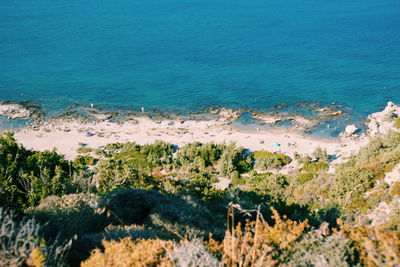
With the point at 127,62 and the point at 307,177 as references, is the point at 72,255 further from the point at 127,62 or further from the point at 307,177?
the point at 127,62

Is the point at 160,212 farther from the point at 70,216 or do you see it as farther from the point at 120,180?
the point at 120,180

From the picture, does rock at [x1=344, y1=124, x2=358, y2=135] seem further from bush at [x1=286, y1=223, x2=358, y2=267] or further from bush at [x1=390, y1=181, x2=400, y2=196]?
bush at [x1=286, y1=223, x2=358, y2=267]

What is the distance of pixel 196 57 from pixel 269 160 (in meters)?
35.5

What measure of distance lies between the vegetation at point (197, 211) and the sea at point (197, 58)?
48.1 ft

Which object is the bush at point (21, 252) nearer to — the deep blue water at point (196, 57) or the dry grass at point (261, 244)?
the dry grass at point (261, 244)

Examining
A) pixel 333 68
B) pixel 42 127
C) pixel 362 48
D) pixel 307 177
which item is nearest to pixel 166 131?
pixel 42 127

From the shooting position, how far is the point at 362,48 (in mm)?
63031

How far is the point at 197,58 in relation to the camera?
56.9 metres

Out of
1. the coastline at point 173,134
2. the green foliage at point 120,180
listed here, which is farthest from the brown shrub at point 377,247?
the coastline at point 173,134

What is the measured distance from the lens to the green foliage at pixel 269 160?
87.6 feet

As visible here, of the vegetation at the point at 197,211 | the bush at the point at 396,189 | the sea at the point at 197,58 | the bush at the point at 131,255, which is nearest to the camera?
the bush at the point at 131,255

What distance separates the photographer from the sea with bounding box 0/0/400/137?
41812mm

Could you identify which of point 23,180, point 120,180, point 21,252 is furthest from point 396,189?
point 23,180

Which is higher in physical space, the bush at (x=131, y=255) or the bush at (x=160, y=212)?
the bush at (x=131, y=255)
